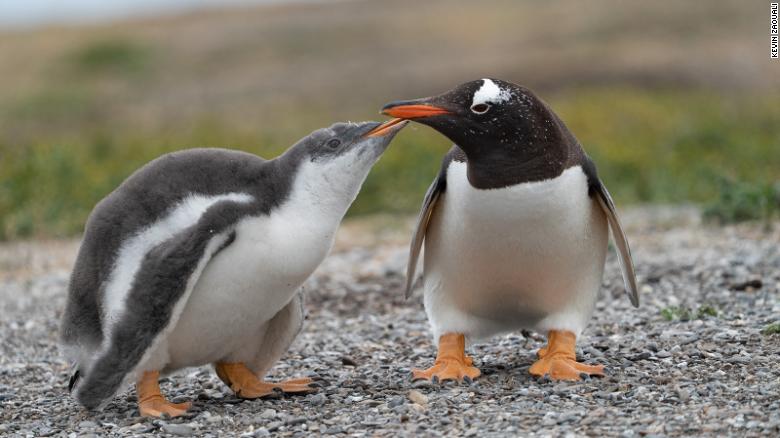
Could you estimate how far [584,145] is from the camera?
1471cm

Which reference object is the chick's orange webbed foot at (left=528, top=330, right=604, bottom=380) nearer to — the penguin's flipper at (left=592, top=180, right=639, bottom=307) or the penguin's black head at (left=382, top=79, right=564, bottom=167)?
the penguin's flipper at (left=592, top=180, right=639, bottom=307)

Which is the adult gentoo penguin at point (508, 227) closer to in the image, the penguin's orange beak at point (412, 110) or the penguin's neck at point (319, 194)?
the penguin's orange beak at point (412, 110)

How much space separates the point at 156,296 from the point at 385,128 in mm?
1218

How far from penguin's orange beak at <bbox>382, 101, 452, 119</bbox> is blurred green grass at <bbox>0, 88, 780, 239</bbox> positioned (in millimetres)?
5747

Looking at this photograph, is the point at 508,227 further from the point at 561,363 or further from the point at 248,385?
the point at 248,385

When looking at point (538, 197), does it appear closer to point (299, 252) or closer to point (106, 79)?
point (299, 252)

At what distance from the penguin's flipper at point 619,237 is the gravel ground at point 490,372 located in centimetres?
33

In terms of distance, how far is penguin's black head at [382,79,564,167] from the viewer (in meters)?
4.70

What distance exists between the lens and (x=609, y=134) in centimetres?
1650

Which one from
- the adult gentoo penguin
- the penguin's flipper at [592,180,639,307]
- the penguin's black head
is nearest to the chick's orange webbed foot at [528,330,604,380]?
the adult gentoo penguin

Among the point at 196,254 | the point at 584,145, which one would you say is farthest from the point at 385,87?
the point at 196,254

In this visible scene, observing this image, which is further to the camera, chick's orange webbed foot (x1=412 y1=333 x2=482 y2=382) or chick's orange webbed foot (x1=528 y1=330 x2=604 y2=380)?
chick's orange webbed foot (x1=412 y1=333 x2=482 y2=382)

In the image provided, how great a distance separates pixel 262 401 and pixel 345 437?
2.57 feet

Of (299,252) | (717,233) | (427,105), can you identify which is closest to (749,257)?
(717,233)
